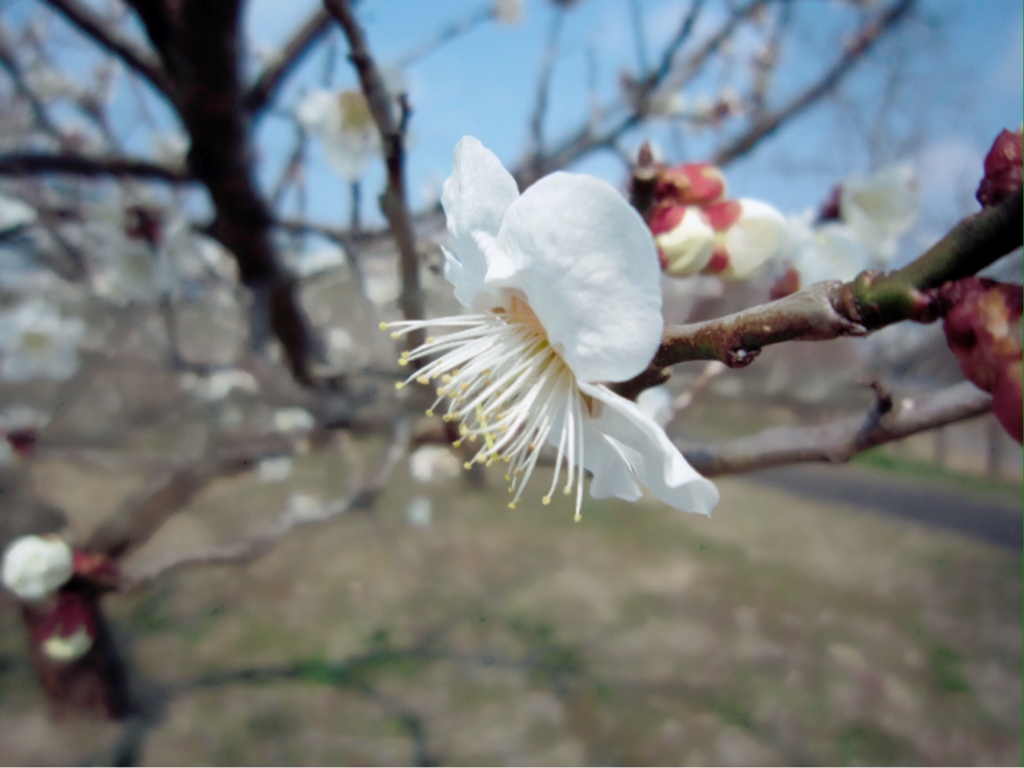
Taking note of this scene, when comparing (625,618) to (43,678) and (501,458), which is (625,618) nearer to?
(43,678)

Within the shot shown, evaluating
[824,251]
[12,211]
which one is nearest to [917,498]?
[824,251]

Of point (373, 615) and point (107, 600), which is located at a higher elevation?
point (107, 600)

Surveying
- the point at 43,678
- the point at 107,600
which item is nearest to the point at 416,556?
the point at 107,600

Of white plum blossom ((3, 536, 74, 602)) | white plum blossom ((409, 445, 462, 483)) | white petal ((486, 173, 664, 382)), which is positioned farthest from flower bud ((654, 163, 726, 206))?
white plum blossom ((409, 445, 462, 483))

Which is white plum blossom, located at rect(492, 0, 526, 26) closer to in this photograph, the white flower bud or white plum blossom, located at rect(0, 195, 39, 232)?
white plum blossom, located at rect(0, 195, 39, 232)

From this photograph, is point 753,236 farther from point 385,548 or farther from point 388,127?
point 385,548

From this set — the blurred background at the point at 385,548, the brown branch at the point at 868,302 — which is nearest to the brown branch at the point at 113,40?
the blurred background at the point at 385,548
